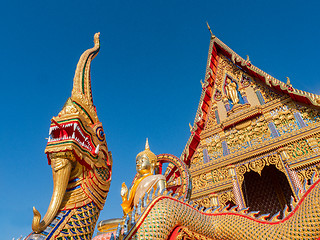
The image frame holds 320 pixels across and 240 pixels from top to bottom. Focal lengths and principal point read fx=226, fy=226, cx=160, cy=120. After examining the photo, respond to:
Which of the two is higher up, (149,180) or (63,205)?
(149,180)

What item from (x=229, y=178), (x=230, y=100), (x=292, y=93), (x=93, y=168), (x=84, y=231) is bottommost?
(x=84, y=231)

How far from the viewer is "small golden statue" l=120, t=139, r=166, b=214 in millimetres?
3322

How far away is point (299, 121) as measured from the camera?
5711mm

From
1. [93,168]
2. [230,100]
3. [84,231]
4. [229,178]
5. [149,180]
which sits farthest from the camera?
[230,100]

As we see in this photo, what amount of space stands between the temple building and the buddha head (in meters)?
2.78

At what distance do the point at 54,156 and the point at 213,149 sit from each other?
5659 mm

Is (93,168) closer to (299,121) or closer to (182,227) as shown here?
(182,227)

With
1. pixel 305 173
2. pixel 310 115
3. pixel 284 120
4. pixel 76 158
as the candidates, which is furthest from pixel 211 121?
pixel 76 158

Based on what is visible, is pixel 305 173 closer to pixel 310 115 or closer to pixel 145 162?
pixel 310 115

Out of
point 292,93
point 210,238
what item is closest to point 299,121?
point 292,93

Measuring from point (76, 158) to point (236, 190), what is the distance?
15.8 ft

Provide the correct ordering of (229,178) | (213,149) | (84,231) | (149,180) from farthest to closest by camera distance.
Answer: (213,149) < (229,178) < (149,180) < (84,231)

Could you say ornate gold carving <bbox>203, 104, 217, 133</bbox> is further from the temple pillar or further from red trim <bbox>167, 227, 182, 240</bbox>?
red trim <bbox>167, 227, 182, 240</bbox>

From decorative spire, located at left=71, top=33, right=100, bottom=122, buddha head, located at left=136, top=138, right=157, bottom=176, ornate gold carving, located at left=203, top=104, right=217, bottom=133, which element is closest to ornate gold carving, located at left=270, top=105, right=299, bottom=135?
ornate gold carving, located at left=203, top=104, right=217, bottom=133
